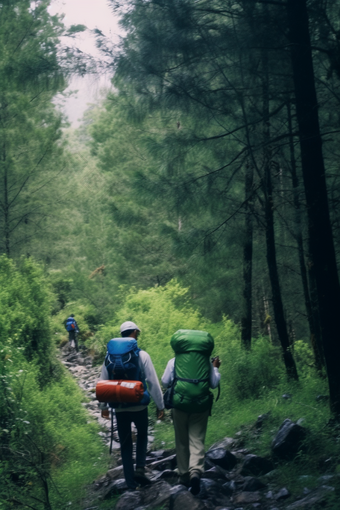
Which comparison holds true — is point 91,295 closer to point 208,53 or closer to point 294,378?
point 294,378

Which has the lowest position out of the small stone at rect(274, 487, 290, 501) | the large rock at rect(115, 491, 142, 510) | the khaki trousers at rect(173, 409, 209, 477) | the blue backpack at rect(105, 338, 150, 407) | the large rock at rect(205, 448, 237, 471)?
the large rock at rect(205, 448, 237, 471)

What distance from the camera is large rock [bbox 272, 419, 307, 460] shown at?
18.7ft

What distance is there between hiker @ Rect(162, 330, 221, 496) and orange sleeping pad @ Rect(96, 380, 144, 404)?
1.04 feet

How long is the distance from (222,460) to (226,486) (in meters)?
0.72

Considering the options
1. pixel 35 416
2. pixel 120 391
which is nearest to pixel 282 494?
pixel 120 391

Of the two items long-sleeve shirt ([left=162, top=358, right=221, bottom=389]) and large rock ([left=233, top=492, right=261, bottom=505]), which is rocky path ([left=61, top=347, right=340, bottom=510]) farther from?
long-sleeve shirt ([left=162, top=358, right=221, bottom=389])

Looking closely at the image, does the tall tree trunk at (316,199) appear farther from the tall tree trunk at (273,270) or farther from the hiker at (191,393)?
the tall tree trunk at (273,270)

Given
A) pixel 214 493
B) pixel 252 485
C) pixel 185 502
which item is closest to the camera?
pixel 185 502

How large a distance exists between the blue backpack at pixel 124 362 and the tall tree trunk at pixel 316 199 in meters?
2.49

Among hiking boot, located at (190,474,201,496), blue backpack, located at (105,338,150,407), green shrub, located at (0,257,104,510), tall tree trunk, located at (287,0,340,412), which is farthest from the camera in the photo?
tall tree trunk, located at (287,0,340,412)

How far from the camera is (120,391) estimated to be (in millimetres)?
5215

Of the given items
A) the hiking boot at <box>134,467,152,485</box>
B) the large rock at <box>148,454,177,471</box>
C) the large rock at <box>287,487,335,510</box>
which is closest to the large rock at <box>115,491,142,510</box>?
the hiking boot at <box>134,467,152,485</box>

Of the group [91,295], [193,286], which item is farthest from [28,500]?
[91,295]

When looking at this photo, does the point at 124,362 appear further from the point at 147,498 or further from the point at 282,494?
the point at 282,494
